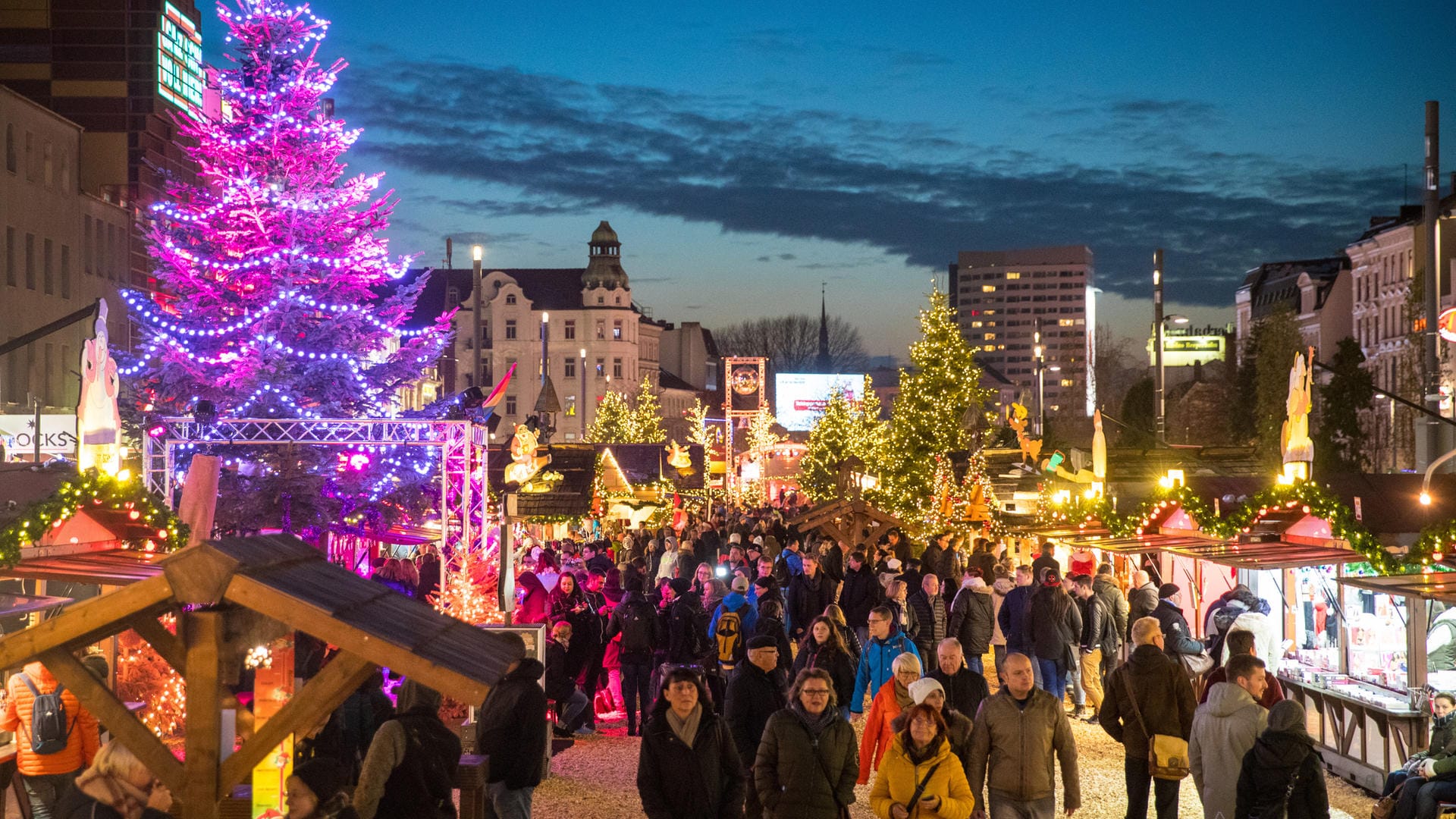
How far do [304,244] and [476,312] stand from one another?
2996mm

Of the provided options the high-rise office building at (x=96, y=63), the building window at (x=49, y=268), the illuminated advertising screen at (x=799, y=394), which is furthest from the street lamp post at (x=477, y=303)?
the illuminated advertising screen at (x=799, y=394)

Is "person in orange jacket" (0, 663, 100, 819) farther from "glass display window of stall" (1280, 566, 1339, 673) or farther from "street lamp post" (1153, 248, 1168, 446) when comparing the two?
"street lamp post" (1153, 248, 1168, 446)

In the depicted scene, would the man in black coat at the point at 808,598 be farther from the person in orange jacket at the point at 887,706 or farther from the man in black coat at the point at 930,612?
the person in orange jacket at the point at 887,706

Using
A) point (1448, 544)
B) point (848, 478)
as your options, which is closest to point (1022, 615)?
point (1448, 544)

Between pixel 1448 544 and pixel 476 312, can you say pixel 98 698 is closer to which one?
pixel 1448 544

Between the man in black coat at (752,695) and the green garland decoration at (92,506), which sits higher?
the green garland decoration at (92,506)

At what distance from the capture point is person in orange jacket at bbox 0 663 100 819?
939 cm

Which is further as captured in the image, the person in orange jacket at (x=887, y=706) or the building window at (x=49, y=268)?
the building window at (x=49, y=268)

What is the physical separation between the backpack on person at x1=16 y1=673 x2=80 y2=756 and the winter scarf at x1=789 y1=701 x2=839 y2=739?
15.1 feet

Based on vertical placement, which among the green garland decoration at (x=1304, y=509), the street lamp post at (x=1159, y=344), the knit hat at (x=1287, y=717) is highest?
the street lamp post at (x=1159, y=344)

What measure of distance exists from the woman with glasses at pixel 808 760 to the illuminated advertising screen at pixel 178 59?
57769 mm

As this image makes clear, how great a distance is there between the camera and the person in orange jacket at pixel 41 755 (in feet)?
30.8

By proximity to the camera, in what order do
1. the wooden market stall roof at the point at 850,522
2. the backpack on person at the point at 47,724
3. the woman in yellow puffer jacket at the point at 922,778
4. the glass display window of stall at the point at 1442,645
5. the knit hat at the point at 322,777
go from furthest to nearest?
the wooden market stall roof at the point at 850,522, the glass display window of stall at the point at 1442,645, the backpack on person at the point at 47,724, the woman in yellow puffer jacket at the point at 922,778, the knit hat at the point at 322,777

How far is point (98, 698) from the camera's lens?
4.89 metres
